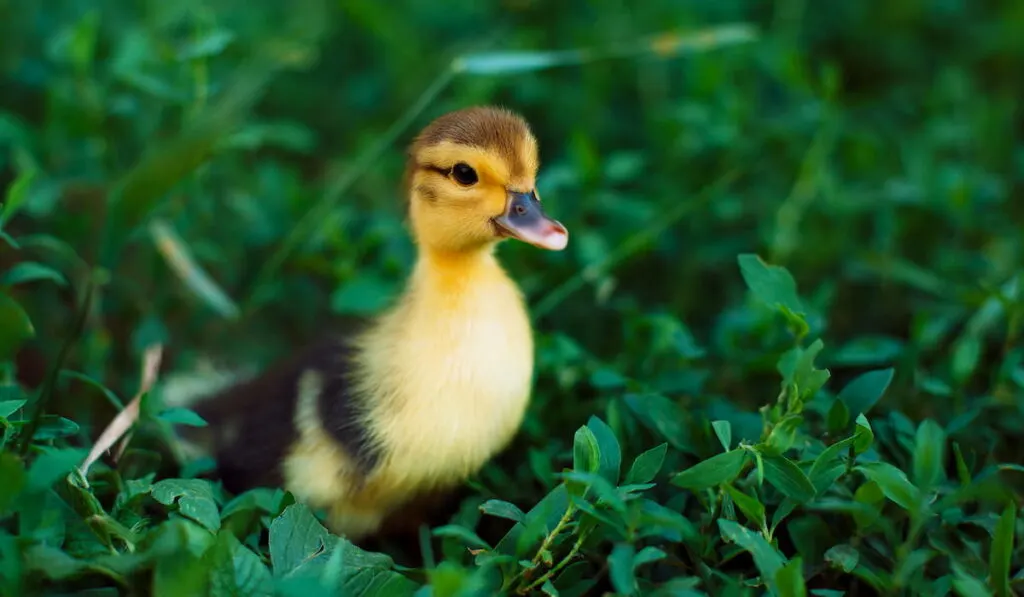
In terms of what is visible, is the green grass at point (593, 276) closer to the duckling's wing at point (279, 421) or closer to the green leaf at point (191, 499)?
the green leaf at point (191, 499)

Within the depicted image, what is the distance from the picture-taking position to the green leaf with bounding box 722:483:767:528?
1.15 m

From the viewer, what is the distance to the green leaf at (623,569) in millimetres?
1072

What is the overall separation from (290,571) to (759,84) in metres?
1.89

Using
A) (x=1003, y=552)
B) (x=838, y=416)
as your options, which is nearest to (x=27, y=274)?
(x=838, y=416)

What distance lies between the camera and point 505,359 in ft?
4.69

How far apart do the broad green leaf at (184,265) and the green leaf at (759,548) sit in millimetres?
1115

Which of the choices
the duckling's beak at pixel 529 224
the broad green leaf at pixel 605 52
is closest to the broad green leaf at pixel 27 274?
the duckling's beak at pixel 529 224

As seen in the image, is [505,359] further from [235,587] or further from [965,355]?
[965,355]

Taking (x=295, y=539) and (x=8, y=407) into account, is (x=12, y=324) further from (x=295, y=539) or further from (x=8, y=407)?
(x=295, y=539)

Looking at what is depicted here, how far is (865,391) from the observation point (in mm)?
1357

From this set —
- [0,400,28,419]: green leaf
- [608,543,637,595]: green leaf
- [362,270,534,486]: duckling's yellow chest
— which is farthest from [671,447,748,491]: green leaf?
[0,400,28,419]: green leaf

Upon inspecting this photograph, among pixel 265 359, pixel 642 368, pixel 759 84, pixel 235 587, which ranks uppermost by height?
pixel 759 84

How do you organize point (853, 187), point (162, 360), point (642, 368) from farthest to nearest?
1. point (853, 187)
2. point (162, 360)
3. point (642, 368)

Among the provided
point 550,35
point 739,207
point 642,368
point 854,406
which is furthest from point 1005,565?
point 550,35
